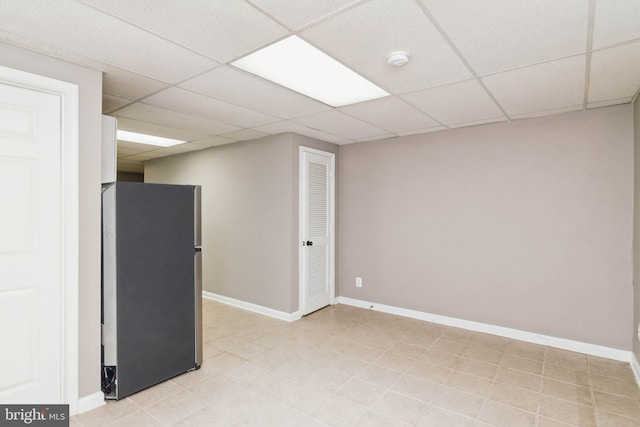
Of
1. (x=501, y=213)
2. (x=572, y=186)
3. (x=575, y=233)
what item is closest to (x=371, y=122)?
(x=501, y=213)

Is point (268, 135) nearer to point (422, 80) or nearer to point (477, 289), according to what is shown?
point (422, 80)

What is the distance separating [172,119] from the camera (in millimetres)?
3643

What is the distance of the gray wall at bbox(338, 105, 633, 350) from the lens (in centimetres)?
320

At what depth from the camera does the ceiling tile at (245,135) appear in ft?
13.8

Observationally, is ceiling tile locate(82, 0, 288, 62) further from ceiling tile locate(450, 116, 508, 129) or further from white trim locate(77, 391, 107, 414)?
ceiling tile locate(450, 116, 508, 129)

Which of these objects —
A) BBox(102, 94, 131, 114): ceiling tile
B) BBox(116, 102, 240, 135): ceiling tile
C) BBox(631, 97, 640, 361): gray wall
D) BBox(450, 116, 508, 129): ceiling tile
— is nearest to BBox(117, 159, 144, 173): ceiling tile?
BBox(116, 102, 240, 135): ceiling tile

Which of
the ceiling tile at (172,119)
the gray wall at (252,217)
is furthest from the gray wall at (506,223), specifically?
the ceiling tile at (172,119)

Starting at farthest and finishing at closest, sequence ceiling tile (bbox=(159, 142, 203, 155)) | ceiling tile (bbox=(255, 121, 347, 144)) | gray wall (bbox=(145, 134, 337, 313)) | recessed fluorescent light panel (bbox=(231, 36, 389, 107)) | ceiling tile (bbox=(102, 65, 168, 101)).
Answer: ceiling tile (bbox=(159, 142, 203, 155)) → gray wall (bbox=(145, 134, 337, 313)) → ceiling tile (bbox=(255, 121, 347, 144)) → ceiling tile (bbox=(102, 65, 168, 101)) → recessed fluorescent light panel (bbox=(231, 36, 389, 107))

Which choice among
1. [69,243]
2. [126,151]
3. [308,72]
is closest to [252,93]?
[308,72]

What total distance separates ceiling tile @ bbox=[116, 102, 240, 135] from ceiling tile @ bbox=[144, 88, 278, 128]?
5.5 inches

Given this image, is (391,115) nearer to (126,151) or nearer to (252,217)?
(252,217)

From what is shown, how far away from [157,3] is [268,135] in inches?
112
